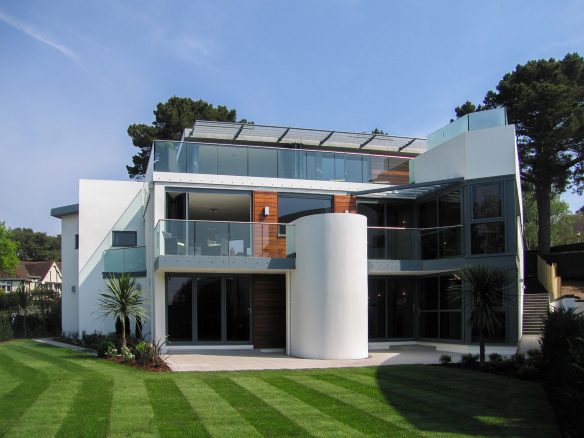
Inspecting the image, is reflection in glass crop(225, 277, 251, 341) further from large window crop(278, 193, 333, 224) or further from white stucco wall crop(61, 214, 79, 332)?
white stucco wall crop(61, 214, 79, 332)

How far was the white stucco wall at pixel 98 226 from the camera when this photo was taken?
2077 centimetres

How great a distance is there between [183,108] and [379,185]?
20.4 m

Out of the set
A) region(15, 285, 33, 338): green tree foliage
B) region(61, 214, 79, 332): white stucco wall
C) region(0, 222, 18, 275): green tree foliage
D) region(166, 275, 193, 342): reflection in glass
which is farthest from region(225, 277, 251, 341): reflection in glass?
region(0, 222, 18, 275): green tree foliage

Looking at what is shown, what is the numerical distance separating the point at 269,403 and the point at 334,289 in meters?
6.76

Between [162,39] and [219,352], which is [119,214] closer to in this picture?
[219,352]

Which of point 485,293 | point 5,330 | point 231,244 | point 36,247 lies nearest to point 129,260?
point 231,244

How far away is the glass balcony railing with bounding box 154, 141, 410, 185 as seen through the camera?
708 inches

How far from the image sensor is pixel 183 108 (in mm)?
36719

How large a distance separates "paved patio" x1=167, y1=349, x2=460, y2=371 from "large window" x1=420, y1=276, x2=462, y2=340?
3.27 ft

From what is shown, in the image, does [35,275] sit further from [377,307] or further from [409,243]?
[409,243]

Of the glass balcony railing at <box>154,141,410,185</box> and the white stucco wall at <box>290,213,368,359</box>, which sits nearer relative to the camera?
the white stucco wall at <box>290,213,368,359</box>

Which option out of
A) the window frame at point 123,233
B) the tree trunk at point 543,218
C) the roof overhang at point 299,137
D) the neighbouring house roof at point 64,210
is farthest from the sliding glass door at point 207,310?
the tree trunk at point 543,218

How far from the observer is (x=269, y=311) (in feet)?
59.3

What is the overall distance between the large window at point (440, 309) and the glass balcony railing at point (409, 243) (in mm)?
984
